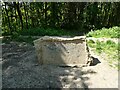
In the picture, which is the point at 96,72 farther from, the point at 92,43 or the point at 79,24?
the point at 79,24

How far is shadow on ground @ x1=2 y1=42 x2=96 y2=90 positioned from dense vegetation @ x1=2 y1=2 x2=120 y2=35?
8.53 m

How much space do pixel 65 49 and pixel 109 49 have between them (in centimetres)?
202

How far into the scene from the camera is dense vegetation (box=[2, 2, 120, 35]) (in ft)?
46.5

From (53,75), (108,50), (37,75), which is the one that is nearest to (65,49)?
(53,75)

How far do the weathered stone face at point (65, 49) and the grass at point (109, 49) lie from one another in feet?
2.75

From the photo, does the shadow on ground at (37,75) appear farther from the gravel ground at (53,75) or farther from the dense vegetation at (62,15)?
the dense vegetation at (62,15)

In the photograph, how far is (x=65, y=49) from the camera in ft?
17.0

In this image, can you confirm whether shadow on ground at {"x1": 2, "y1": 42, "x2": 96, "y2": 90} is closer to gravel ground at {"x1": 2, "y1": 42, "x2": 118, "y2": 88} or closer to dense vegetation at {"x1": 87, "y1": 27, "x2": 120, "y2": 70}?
gravel ground at {"x1": 2, "y1": 42, "x2": 118, "y2": 88}

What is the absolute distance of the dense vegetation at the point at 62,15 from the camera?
558 inches

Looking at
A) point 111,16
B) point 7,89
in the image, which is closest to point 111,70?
point 7,89

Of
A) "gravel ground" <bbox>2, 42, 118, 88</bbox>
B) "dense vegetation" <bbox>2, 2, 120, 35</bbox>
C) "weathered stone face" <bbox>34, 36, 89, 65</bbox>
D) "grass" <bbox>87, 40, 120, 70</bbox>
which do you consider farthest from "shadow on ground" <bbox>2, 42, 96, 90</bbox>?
"dense vegetation" <bbox>2, 2, 120, 35</bbox>

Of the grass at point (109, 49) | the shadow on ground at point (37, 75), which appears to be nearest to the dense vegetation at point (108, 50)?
the grass at point (109, 49)

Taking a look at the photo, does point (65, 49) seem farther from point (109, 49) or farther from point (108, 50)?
point (109, 49)

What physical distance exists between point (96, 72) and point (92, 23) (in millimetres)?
9813
